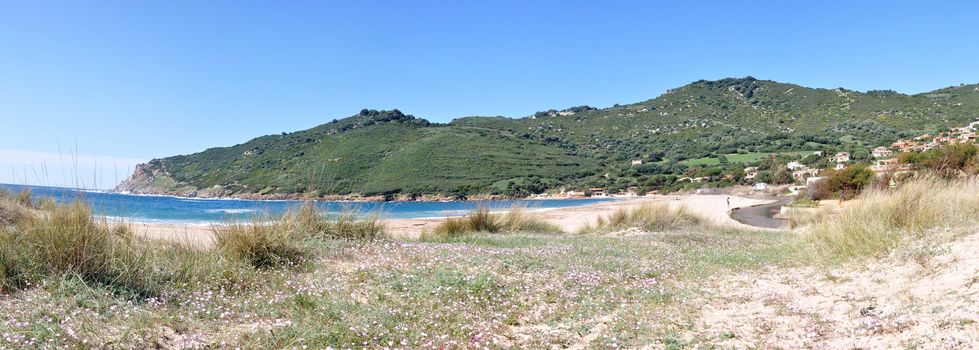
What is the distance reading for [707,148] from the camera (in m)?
99.1

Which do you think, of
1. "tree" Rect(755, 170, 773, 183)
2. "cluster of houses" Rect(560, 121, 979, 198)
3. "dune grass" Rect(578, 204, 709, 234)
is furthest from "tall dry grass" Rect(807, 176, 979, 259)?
"tree" Rect(755, 170, 773, 183)

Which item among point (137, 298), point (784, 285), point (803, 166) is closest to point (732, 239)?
point (784, 285)

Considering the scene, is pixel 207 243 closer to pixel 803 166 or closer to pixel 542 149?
pixel 803 166

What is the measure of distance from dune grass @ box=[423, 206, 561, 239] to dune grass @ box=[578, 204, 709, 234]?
233 cm

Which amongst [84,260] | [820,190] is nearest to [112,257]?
[84,260]

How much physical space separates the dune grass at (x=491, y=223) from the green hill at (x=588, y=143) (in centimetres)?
4745

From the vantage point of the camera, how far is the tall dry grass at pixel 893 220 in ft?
22.0

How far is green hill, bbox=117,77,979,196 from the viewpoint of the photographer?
80500mm

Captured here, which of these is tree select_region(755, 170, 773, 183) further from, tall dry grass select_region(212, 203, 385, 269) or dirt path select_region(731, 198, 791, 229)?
tall dry grass select_region(212, 203, 385, 269)

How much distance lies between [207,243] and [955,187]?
12901 millimetres

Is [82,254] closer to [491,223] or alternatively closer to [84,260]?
[84,260]

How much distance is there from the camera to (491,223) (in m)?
14.4

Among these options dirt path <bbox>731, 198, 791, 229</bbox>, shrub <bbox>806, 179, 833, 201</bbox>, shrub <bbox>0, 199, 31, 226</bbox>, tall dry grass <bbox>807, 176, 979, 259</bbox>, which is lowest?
dirt path <bbox>731, 198, 791, 229</bbox>

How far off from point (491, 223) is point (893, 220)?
30.0 feet
